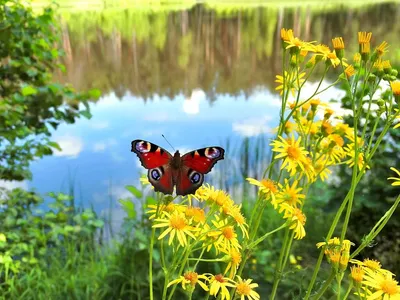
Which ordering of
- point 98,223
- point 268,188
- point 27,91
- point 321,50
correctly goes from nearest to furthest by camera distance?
point 268,188 → point 321,50 → point 27,91 → point 98,223

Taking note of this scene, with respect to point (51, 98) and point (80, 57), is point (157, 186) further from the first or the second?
point (80, 57)

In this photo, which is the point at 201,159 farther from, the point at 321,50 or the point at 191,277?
the point at 321,50

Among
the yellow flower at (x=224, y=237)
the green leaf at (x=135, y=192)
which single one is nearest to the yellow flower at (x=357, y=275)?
the yellow flower at (x=224, y=237)

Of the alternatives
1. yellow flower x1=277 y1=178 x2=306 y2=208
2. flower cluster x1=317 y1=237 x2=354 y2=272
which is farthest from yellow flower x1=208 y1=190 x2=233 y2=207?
flower cluster x1=317 y1=237 x2=354 y2=272

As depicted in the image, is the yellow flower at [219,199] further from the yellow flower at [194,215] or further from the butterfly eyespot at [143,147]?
the butterfly eyespot at [143,147]

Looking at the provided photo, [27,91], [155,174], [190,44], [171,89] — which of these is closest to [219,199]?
[155,174]
